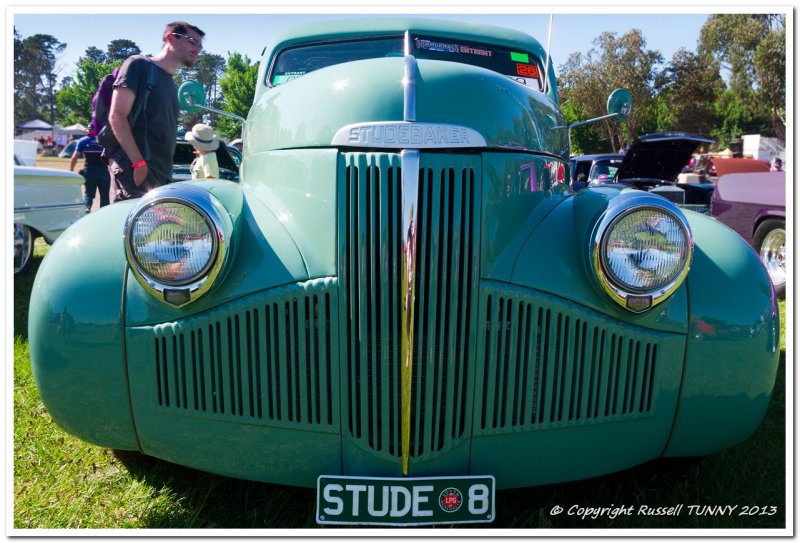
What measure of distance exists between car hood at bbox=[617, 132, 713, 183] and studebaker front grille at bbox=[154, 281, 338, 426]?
19.7 ft

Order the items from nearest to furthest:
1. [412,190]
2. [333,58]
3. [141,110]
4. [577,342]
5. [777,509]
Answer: [412,190] < [577,342] < [777,509] < [333,58] < [141,110]

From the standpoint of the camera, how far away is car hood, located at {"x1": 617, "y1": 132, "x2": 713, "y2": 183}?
6.68 metres

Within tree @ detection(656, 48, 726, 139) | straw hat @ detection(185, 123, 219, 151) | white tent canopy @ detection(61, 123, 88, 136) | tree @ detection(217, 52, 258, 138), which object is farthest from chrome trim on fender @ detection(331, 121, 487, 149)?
tree @ detection(656, 48, 726, 139)

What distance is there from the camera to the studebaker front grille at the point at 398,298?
5.57ft

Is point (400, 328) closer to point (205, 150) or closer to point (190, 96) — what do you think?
point (190, 96)

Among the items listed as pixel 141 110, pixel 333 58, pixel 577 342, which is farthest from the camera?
pixel 141 110

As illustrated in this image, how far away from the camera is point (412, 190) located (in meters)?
1.67

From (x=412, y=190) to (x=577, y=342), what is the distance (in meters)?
0.70

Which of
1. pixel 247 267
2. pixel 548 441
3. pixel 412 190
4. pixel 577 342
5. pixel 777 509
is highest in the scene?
pixel 412 190

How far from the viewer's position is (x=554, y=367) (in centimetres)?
178

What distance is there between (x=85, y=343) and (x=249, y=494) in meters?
0.80

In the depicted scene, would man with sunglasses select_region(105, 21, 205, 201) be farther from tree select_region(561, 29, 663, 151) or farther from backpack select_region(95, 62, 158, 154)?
tree select_region(561, 29, 663, 151)
